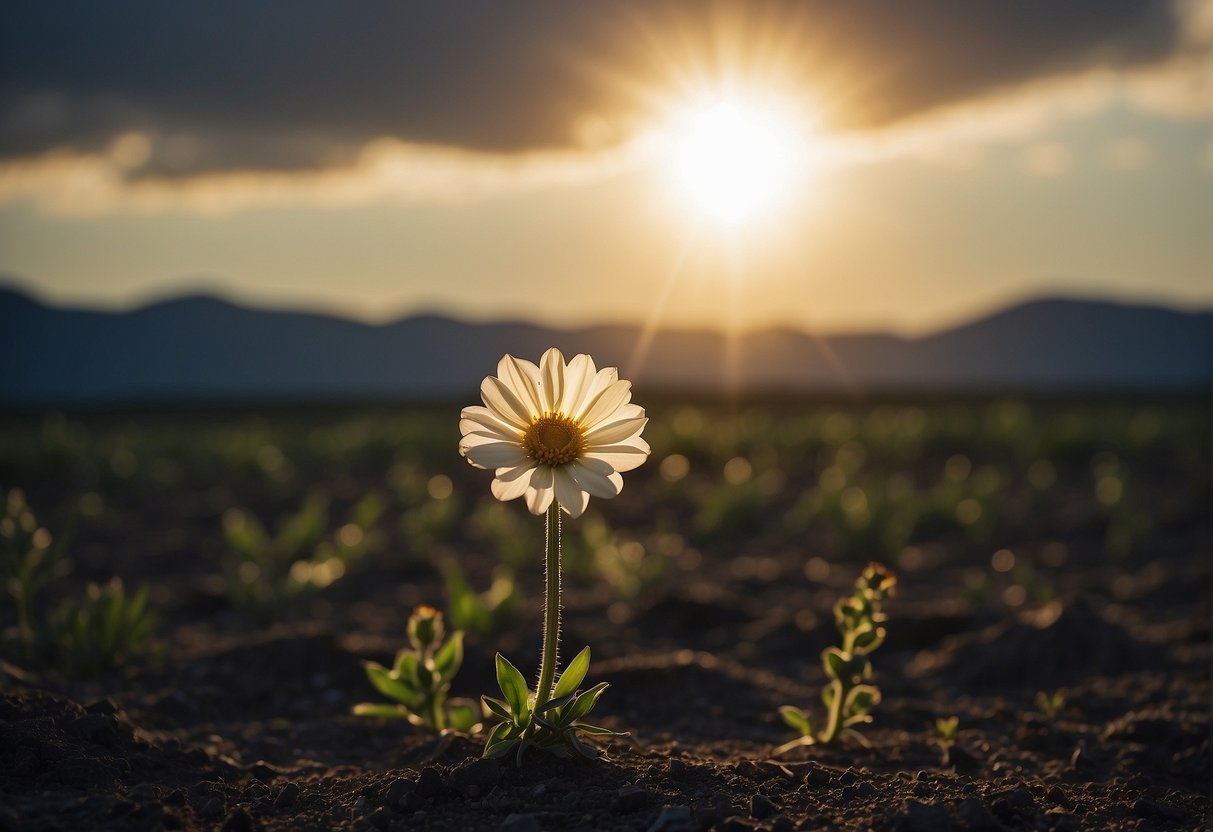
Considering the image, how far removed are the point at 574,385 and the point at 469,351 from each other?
160586mm

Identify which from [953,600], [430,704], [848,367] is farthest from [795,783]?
[848,367]

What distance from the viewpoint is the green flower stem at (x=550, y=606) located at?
2.75 metres

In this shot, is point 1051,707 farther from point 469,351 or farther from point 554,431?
point 469,351

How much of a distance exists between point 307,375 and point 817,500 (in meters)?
158

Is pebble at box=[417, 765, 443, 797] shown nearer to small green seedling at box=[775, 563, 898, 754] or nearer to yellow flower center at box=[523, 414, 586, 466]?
yellow flower center at box=[523, 414, 586, 466]

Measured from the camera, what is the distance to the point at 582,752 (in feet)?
9.55

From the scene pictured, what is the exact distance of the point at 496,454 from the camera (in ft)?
8.60

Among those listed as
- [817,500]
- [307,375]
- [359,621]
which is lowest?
[359,621]

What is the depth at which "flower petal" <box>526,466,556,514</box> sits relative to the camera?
2590 mm

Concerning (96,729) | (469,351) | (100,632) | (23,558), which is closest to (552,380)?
(96,729)

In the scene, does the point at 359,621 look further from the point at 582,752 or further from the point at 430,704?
the point at 582,752

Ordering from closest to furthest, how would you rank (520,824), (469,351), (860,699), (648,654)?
(520,824)
(860,699)
(648,654)
(469,351)

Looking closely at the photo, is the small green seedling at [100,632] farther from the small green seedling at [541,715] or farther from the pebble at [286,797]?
the small green seedling at [541,715]

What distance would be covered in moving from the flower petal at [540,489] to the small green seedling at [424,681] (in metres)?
0.98
